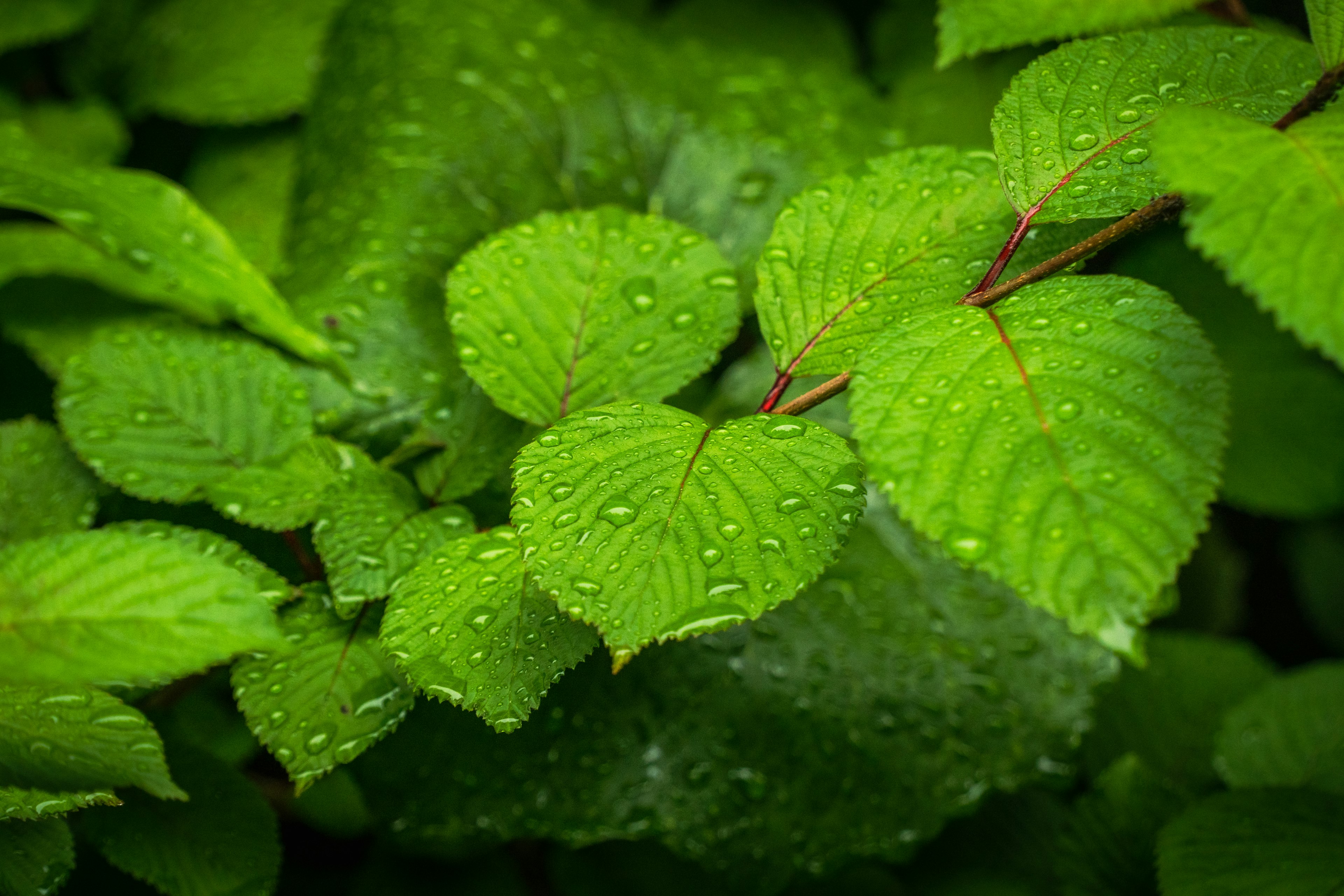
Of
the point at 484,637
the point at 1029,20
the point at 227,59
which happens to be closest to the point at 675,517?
the point at 484,637

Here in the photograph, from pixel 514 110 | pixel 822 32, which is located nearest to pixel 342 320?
pixel 514 110

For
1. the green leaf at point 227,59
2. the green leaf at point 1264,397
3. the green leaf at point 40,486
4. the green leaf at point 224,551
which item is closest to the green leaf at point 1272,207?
the green leaf at point 224,551

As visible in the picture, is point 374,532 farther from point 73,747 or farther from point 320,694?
point 73,747

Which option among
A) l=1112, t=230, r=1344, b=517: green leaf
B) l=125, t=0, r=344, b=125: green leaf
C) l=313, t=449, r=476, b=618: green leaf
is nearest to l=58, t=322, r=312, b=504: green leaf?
l=313, t=449, r=476, b=618: green leaf

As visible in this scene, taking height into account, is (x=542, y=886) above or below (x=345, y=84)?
below

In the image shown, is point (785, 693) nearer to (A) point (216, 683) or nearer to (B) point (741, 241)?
(B) point (741, 241)

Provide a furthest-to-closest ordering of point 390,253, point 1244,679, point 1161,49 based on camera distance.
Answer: point 1244,679, point 390,253, point 1161,49
